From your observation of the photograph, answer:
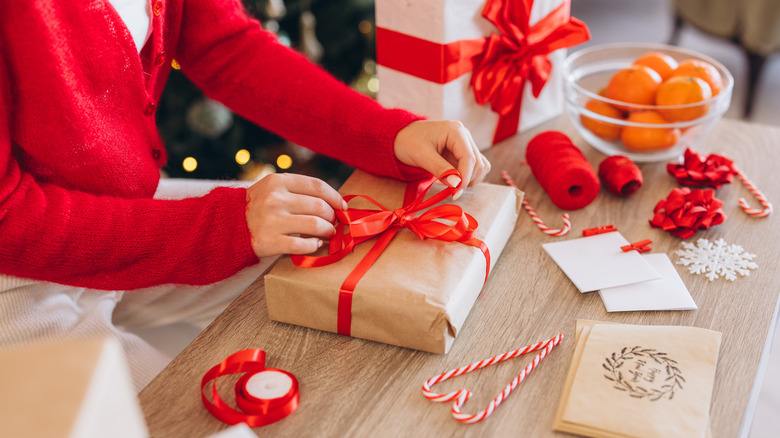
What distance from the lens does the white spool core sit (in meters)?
0.67

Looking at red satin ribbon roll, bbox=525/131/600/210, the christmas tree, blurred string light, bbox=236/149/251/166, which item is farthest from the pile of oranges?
blurred string light, bbox=236/149/251/166

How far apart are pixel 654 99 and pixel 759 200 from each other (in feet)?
0.74

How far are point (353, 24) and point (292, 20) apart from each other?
0.61 feet

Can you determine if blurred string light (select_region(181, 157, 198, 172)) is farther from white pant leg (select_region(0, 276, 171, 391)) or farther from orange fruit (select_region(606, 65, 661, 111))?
orange fruit (select_region(606, 65, 661, 111))

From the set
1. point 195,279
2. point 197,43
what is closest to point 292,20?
point 197,43

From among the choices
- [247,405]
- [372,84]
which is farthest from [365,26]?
[247,405]

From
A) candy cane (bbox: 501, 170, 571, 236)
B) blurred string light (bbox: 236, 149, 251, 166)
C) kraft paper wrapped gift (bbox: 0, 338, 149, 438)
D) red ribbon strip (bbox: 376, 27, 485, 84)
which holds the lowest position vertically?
blurred string light (bbox: 236, 149, 251, 166)

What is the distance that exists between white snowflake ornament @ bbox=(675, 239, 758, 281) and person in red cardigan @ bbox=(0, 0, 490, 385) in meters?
0.30

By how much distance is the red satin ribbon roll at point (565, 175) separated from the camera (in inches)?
37.6

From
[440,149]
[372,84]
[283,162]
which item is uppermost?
[440,149]

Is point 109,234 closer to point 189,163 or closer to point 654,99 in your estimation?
point 654,99

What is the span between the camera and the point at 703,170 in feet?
3.36

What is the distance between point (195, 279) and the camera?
2.64 feet

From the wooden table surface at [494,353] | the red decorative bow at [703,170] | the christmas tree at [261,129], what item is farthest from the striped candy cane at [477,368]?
the christmas tree at [261,129]
